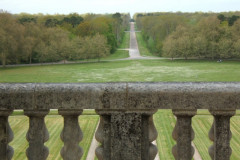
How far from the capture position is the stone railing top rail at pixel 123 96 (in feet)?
8.83

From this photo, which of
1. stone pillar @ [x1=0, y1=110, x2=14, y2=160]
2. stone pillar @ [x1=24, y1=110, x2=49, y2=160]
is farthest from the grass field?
stone pillar @ [x1=0, y1=110, x2=14, y2=160]

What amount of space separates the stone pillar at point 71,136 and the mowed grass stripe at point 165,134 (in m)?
13.4

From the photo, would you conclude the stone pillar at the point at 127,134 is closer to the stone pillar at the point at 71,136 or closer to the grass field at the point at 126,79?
the stone pillar at the point at 71,136

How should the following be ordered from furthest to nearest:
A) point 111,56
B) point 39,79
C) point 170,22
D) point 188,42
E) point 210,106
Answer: point 170,22 < point 111,56 < point 188,42 < point 39,79 < point 210,106

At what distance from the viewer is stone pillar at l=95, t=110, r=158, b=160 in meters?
2.73

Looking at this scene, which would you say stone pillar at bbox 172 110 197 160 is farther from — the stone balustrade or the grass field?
the grass field

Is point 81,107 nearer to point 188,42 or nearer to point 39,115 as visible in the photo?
point 39,115

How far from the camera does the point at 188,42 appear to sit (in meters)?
85.5

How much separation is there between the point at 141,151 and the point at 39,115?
1061 millimetres

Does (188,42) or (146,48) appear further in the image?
(146,48)

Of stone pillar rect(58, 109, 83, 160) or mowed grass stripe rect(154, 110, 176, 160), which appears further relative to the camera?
mowed grass stripe rect(154, 110, 176, 160)

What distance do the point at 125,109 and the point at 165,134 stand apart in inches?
708

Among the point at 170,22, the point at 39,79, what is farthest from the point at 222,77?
the point at 170,22

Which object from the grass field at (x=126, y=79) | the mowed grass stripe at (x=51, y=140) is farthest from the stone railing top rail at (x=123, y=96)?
the mowed grass stripe at (x=51, y=140)
